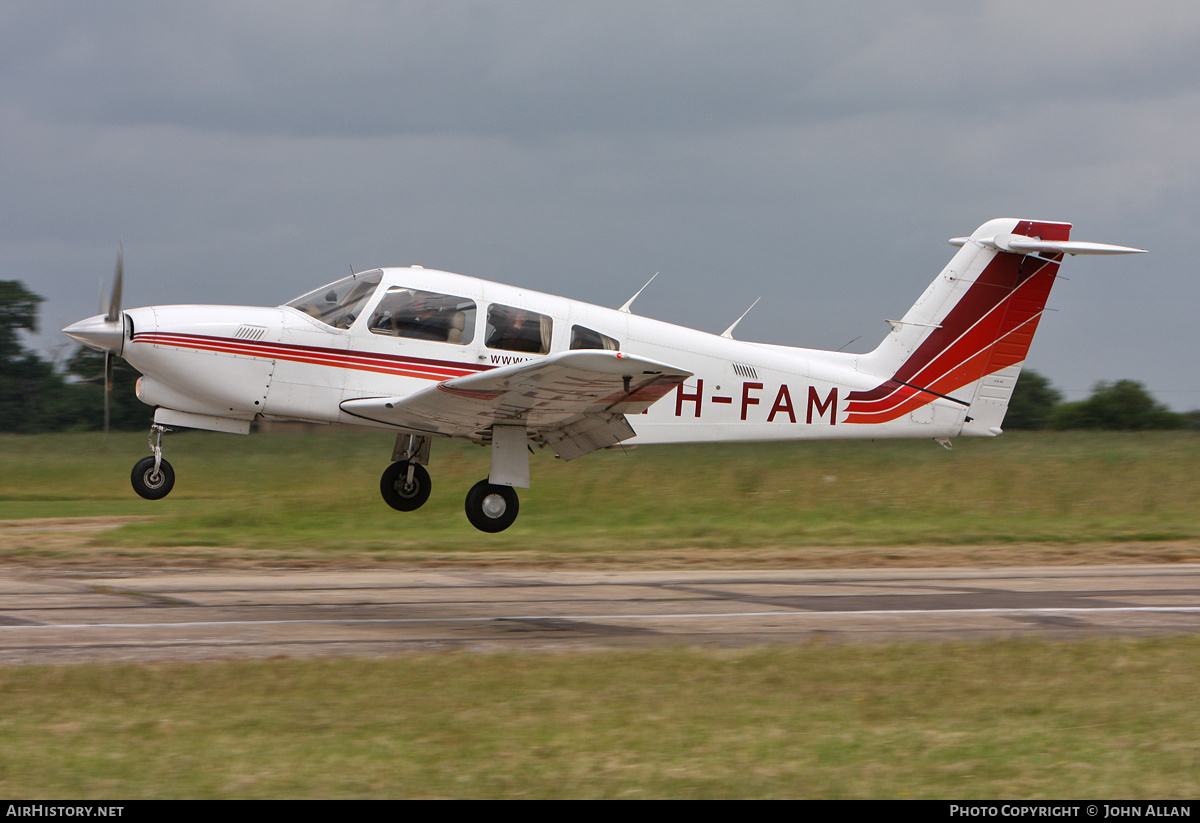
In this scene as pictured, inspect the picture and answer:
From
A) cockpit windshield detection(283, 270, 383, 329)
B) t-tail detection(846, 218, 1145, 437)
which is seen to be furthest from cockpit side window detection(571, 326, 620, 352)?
t-tail detection(846, 218, 1145, 437)

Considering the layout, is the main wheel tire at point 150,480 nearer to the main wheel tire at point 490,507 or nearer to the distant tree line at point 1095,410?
the main wheel tire at point 490,507

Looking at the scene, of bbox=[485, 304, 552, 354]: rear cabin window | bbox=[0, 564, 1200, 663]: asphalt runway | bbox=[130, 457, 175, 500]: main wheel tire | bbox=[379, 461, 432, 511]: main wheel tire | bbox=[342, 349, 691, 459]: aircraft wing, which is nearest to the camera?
bbox=[0, 564, 1200, 663]: asphalt runway

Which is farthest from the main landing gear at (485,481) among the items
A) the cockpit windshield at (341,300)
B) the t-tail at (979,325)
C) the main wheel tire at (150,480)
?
the t-tail at (979,325)

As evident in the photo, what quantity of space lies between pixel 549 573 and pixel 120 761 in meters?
8.99

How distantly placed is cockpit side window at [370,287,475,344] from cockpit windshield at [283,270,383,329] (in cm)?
20

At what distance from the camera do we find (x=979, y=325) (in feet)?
46.5

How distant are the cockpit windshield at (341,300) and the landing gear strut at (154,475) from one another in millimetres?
1865

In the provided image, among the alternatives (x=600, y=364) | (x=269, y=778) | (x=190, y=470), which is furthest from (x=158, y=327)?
(x=190, y=470)

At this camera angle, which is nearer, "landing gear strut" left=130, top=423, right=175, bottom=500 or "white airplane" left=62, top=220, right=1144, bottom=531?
"white airplane" left=62, top=220, right=1144, bottom=531

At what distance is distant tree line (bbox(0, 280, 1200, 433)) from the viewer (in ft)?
72.4

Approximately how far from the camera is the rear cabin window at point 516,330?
38.0ft

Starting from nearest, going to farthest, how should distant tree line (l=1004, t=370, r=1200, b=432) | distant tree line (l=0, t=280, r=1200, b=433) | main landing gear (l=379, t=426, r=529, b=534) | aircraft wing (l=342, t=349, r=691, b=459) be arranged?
1. aircraft wing (l=342, t=349, r=691, b=459)
2. main landing gear (l=379, t=426, r=529, b=534)
3. distant tree line (l=0, t=280, r=1200, b=433)
4. distant tree line (l=1004, t=370, r=1200, b=432)

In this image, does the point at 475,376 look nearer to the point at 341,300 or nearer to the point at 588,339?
the point at 588,339

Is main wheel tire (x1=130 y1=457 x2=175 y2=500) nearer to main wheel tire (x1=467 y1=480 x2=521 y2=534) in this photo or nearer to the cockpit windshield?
the cockpit windshield
